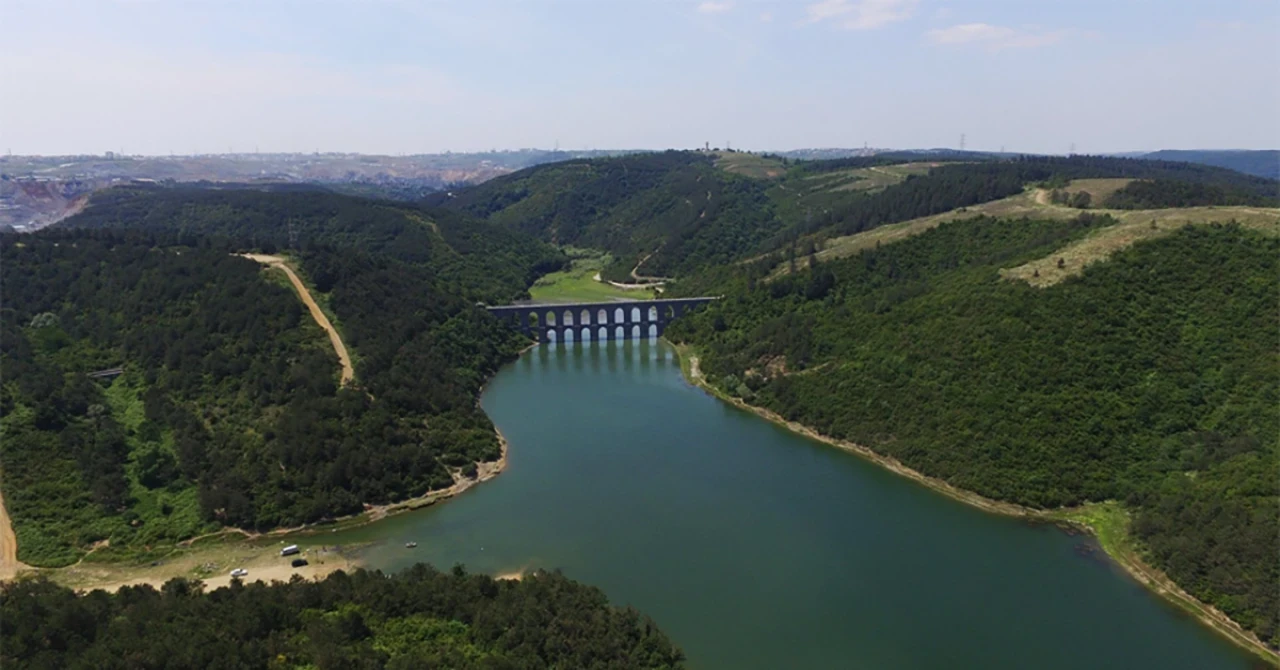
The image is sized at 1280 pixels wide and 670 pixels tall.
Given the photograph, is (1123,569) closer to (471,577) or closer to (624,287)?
(471,577)

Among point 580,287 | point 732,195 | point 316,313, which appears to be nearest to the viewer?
point 316,313

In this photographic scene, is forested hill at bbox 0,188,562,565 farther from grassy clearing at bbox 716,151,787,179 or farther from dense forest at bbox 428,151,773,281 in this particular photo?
grassy clearing at bbox 716,151,787,179

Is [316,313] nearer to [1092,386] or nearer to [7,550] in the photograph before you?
[7,550]

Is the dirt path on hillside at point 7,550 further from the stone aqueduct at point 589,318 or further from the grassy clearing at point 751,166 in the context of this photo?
the grassy clearing at point 751,166

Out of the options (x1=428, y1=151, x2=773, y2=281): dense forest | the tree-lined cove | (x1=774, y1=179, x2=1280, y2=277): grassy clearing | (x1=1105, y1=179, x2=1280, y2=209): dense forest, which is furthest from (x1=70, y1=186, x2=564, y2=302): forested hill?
(x1=1105, y1=179, x2=1280, y2=209): dense forest

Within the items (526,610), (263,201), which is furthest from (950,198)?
(263,201)

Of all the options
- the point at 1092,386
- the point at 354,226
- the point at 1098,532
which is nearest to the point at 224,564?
the point at 1098,532
